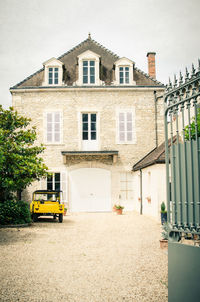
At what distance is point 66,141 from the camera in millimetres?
16859

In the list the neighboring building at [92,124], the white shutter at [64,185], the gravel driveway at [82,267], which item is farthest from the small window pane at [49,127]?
the gravel driveway at [82,267]

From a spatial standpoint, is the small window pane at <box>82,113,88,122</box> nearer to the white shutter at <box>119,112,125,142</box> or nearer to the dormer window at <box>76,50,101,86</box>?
the dormer window at <box>76,50,101,86</box>

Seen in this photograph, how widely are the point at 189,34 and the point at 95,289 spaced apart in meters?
7.66

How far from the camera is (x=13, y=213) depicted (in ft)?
34.6

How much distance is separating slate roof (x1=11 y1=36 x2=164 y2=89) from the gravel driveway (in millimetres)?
10867

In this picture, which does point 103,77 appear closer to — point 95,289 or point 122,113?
point 122,113

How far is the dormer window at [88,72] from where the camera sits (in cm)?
1744

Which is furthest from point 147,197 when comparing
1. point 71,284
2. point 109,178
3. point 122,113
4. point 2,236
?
point 71,284

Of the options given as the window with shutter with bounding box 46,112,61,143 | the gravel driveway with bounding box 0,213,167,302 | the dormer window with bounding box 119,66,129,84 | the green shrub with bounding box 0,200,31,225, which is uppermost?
the dormer window with bounding box 119,66,129,84

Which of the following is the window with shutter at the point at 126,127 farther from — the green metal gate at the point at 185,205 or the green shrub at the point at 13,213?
the green metal gate at the point at 185,205

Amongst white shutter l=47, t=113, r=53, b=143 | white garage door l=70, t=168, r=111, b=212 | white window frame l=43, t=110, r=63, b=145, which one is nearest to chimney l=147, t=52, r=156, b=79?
white window frame l=43, t=110, r=63, b=145

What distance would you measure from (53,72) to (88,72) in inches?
83.6

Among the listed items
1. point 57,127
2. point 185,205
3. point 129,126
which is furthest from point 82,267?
point 129,126

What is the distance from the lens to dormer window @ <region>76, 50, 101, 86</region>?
56.9 ft
